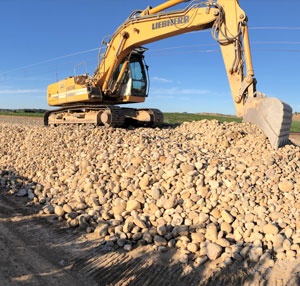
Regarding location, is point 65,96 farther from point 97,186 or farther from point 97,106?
point 97,186

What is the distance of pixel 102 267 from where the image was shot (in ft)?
12.0

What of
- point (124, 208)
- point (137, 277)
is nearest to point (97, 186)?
point (124, 208)

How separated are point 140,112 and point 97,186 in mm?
5546

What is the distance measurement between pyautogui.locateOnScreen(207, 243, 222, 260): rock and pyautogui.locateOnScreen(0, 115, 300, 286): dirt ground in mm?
119

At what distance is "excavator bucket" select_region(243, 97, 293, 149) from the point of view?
6293mm

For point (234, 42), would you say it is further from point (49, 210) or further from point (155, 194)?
point (49, 210)

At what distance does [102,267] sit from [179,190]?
6.59 feet

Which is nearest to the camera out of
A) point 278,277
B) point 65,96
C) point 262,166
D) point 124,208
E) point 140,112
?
point 278,277

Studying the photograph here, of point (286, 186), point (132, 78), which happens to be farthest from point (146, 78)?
point (286, 186)

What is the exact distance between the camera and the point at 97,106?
1035cm

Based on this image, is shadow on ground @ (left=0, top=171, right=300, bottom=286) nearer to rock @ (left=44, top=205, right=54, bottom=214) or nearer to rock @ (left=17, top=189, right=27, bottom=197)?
rock @ (left=44, top=205, right=54, bottom=214)

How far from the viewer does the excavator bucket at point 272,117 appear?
6.29 metres

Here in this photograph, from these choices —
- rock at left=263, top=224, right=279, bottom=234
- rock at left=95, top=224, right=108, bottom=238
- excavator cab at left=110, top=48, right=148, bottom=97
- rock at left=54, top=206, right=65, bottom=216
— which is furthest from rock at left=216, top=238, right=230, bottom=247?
excavator cab at left=110, top=48, right=148, bottom=97

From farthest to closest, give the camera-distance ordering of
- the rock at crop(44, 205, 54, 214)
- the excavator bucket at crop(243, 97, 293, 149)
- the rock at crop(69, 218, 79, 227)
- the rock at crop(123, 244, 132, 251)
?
the excavator bucket at crop(243, 97, 293, 149), the rock at crop(44, 205, 54, 214), the rock at crop(69, 218, 79, 227), the rock at crop(123, 244, 132, 251)
